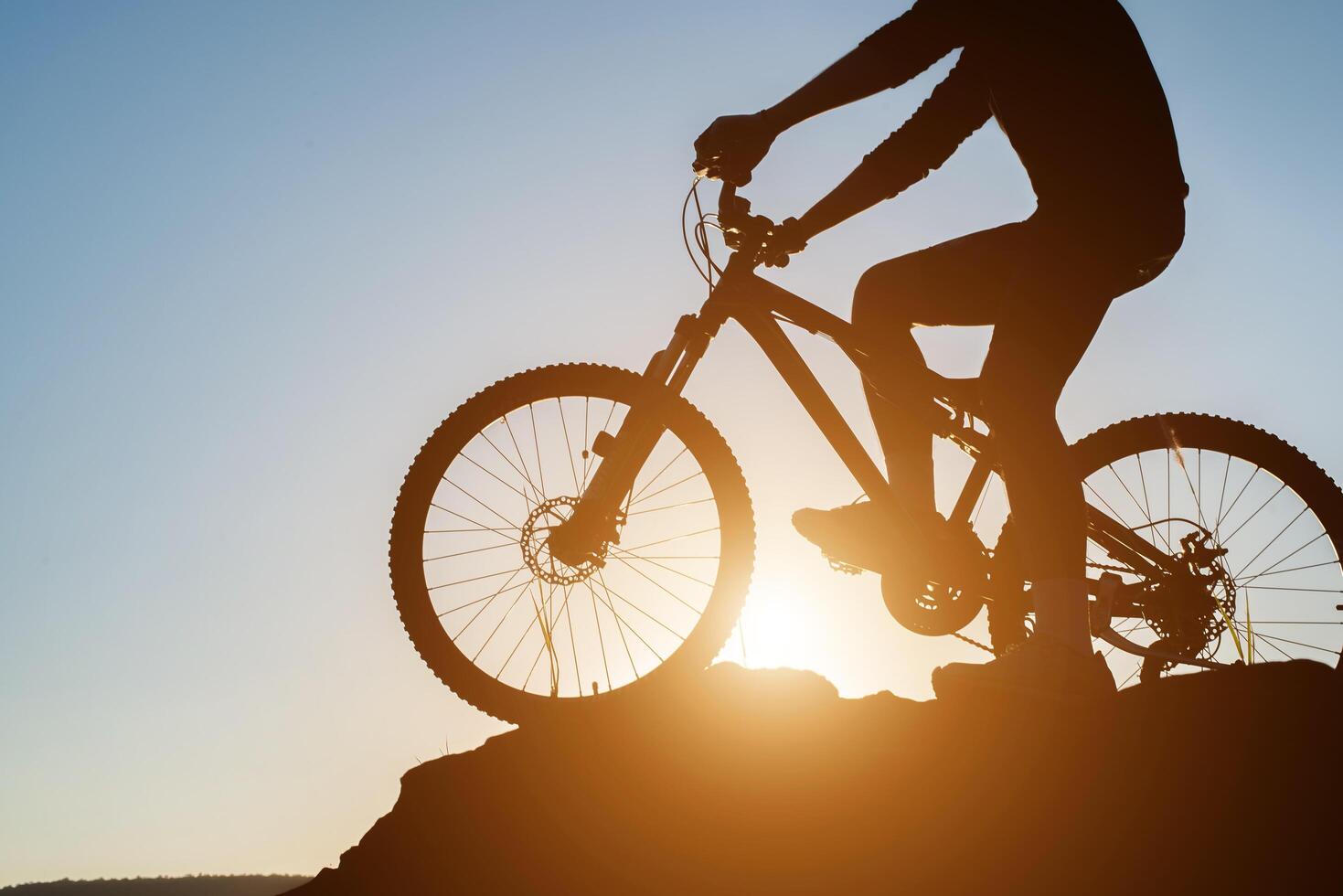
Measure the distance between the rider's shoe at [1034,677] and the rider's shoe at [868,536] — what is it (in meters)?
0.76

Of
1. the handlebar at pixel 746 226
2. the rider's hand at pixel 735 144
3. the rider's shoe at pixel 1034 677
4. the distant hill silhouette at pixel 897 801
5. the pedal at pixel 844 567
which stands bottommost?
the distant hill silhouette at pixel 897 801

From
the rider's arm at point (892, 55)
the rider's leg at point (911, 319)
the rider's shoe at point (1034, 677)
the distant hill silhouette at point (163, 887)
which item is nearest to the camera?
the rider's shoe at point (1034, 677)

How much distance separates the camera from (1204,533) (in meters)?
4.16

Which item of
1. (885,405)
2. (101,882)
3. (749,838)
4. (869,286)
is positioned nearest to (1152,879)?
(749,838)

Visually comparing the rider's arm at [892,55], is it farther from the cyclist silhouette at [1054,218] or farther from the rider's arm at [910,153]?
Result: the rider's arm at [910,153]

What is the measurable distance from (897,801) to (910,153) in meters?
2.51

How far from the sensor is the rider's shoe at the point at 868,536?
12.2ft

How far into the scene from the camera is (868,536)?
3.76 meters

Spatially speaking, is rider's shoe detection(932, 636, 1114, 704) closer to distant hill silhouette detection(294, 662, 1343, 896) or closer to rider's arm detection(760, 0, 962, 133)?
distant hill silhouette detection(294, 662, 1343, 896)

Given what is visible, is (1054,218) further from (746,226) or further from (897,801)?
(897,801)

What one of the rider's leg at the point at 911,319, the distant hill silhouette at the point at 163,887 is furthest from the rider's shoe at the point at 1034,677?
the distant hill silhouette at the point at 163,887

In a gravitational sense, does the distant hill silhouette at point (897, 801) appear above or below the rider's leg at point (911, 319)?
below

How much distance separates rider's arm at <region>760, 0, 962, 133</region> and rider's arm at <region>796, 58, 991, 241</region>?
1.48 feet

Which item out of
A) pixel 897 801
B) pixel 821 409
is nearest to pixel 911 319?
pixel 821 409
